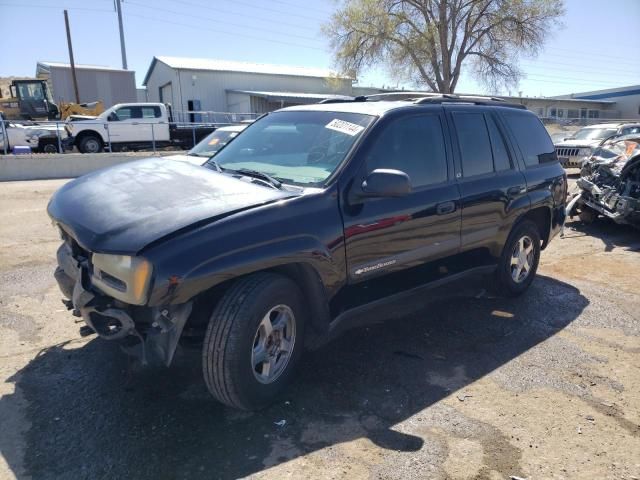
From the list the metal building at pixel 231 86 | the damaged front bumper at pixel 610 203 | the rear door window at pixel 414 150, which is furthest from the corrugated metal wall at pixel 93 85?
the rear door window at pixel 414 150

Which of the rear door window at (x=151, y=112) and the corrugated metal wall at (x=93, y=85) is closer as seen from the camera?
the rear door window at (x=151, y=112)

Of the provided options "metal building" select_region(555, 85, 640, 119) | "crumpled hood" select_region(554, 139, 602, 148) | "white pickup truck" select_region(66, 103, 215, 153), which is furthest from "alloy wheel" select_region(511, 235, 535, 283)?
"metal building" select_region(555, 85, 640, 119)

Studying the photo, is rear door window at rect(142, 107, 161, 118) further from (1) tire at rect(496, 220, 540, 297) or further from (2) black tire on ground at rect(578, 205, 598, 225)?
(1) tire at rect(496, 220, 540, 297)

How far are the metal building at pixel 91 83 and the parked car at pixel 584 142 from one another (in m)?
31.8

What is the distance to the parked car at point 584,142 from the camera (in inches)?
591

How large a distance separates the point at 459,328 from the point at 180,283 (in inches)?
106

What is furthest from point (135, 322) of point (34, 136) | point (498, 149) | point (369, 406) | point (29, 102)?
point (29, 102)

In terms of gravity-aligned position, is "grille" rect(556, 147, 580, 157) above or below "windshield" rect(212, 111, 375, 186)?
below

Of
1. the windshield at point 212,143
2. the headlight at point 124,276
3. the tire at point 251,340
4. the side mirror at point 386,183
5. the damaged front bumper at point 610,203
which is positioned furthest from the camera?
the windshield at point 212,143

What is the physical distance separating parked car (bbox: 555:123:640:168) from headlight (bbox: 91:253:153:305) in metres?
14.9

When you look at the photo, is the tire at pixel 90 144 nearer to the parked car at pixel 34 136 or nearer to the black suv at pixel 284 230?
the parked car at pixel 34 136

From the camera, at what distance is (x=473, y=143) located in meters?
4.25

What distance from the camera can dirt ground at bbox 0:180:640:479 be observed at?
255 cm

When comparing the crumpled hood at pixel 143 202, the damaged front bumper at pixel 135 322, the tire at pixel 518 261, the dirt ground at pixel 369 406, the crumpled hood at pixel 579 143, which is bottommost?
the dirt ground at pixel 369 406
